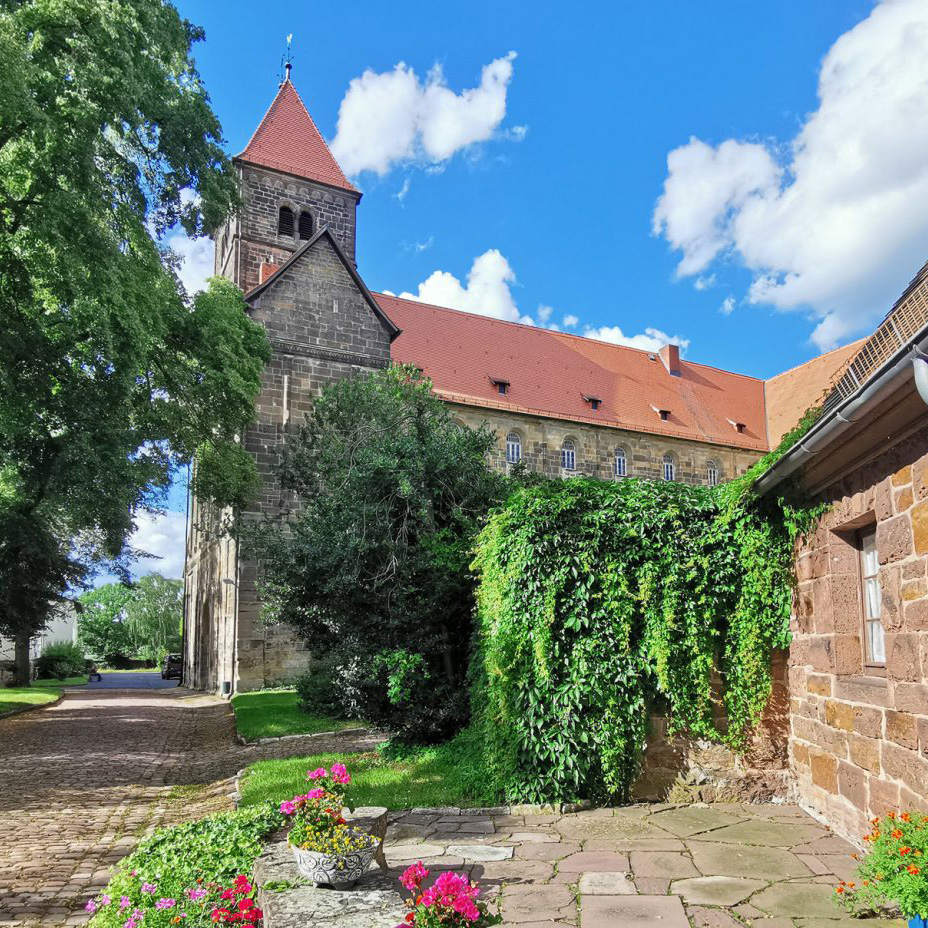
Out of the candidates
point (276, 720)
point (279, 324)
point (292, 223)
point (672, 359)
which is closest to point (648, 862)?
point (276, 720)

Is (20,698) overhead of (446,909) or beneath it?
beneath

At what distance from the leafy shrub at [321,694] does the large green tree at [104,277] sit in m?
4.94

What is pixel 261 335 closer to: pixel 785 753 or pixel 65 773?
pixel 65 773

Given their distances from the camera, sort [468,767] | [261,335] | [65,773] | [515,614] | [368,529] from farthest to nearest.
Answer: [261,335], [65,773], [368,529], [468,767], [515,614]

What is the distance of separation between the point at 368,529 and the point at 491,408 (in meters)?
19.9

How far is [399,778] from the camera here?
8406mm

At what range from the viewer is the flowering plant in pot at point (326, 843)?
4.21 meters

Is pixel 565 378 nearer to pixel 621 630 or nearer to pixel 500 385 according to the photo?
pixel 500 385

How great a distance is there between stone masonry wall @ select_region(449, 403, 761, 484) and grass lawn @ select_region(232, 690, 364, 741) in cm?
1318

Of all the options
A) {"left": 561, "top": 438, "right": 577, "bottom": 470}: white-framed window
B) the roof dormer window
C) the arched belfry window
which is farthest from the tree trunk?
{"left": 561, "top": 438, "right": 577, "bottom": 470}: white-framed window

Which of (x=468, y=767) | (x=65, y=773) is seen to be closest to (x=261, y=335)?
(x=65, y=773)

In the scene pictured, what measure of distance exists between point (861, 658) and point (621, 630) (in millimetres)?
1976

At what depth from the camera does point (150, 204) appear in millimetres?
14844

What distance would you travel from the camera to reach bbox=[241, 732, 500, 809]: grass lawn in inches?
289
